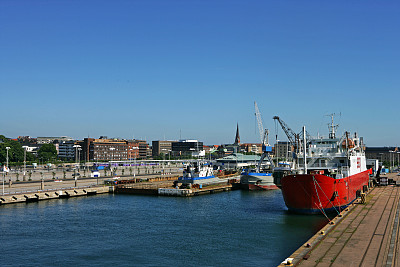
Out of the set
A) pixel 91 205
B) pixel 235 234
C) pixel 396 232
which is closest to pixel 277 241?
pixel 235 234

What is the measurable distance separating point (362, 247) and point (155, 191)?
182ft

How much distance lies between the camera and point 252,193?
86375 millimetres

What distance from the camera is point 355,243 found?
2930 cm

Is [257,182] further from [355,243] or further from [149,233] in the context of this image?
[355,243]

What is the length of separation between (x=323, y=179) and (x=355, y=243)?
1888 centimetres

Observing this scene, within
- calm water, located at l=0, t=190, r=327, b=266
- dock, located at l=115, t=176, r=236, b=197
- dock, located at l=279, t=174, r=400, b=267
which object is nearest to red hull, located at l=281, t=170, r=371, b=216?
calm water, located at l=0, t=190, r=327, b=266

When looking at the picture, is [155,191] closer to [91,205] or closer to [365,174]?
[91,205]

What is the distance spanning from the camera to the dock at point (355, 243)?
81.7 ft

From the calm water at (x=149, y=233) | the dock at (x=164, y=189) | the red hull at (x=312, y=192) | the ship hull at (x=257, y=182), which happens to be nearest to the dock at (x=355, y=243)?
the calm water at (x=149, y=233)

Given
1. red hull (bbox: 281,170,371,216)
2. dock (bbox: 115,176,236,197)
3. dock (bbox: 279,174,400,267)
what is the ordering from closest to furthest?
dock (bbox: 279,174,400,267) → red hull (bbox: 281,170,371,216) → dock (bbox: 115,176,236,197)

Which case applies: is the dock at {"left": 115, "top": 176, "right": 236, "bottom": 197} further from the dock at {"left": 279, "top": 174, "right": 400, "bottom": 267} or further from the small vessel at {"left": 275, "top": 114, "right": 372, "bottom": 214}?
the dock at {"left": 279, "top": 174, "right": 400, "bottom": 267}

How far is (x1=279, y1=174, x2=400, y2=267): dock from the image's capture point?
24.9 meters

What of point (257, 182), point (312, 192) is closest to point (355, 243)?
point (312, 192)

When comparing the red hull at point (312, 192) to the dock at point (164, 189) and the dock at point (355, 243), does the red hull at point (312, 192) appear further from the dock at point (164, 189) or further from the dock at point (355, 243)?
the dock at point (164, 189)
